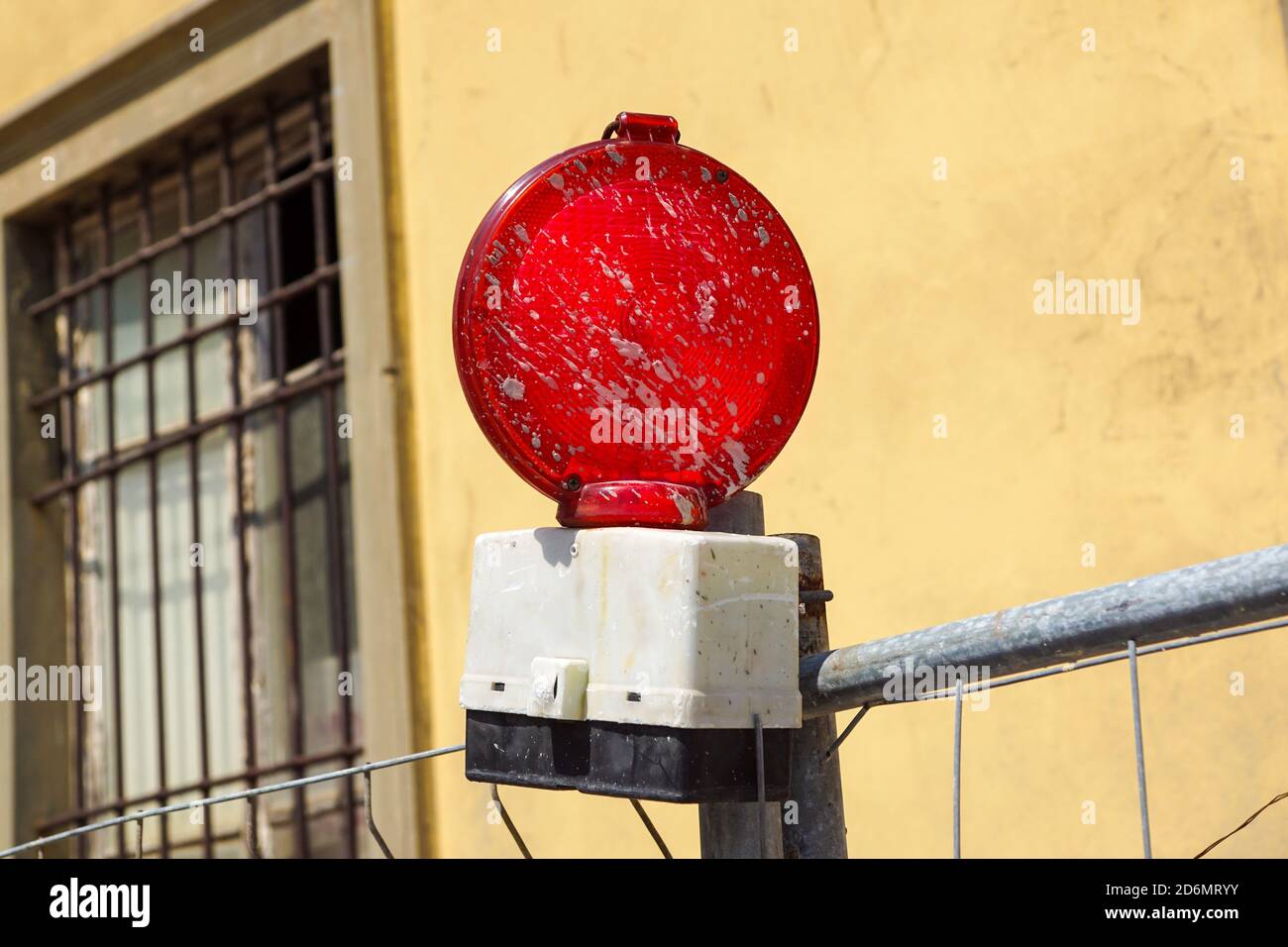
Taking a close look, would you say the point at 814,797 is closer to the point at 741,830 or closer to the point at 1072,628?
the point at 741,830

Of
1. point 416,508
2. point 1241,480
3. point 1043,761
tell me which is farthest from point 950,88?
point 416,508

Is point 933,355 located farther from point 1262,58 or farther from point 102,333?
point 102,333

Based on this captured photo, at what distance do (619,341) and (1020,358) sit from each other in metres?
1.81

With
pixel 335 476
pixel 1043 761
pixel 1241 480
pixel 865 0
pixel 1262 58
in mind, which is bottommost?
pixel 1043 761

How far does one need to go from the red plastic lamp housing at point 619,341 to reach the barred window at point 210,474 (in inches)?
125

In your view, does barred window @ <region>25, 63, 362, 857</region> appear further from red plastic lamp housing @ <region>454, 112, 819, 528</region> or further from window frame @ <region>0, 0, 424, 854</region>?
red plastic lamp housing @ <region>454, 112, 819, 528</region>

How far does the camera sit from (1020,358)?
2977mm

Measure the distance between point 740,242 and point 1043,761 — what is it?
1.76 meters

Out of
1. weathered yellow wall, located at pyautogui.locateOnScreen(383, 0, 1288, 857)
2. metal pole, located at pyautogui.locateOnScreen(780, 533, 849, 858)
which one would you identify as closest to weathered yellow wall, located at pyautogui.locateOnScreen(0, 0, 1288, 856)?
weathered yellow wall, located at pyautogui.locateOnScreen(383, 0, 1288, 857)

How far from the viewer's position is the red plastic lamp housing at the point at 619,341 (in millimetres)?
1312

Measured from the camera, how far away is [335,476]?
4.52 meters

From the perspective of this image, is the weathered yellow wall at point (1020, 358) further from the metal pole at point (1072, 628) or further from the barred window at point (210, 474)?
the metal pole at point (1072, 628)

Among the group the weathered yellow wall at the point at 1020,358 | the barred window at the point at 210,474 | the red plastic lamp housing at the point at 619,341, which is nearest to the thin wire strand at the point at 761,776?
the red plastic lamp housing at the point at 619,341

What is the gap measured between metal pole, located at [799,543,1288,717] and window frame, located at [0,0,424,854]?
2803mm
